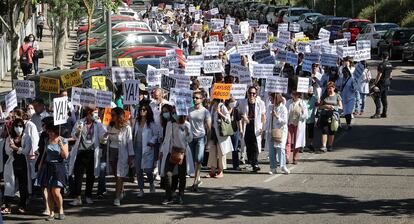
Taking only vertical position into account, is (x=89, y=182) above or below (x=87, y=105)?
below

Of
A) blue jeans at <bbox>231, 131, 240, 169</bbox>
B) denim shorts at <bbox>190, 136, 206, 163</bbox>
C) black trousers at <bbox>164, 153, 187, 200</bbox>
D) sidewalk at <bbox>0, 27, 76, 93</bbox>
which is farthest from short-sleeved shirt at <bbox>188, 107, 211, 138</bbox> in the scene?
sidewalk at <bbox>0, 27, 76, 93</bbox>

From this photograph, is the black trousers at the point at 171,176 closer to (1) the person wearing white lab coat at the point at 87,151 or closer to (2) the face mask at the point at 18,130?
(1) the person wearing white lab coat at the point at 87,151

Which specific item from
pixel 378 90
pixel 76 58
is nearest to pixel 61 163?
pixel 378 90

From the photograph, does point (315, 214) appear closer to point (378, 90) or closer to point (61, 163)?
point (61, 163)

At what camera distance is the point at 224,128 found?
17.6 metres

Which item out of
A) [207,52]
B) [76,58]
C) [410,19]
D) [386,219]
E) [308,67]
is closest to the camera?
[386,219]

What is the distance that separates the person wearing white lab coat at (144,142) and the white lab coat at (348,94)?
838 cm

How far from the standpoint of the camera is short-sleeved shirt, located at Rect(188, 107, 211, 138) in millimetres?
16703

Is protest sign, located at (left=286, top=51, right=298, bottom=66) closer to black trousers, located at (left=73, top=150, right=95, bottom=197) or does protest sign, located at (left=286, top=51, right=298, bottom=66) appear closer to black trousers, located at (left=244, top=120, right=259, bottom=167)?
black trousers, located at (left=244, top=120, right=259, bottom=167)

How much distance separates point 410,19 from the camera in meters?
55.6

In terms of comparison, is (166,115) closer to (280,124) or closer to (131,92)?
(131,92)

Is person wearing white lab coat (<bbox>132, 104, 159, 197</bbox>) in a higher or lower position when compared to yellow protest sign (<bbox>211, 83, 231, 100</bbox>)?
lower

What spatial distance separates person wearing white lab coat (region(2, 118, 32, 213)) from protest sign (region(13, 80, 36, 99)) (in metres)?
2.46

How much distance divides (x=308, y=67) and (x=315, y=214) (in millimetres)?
10359
